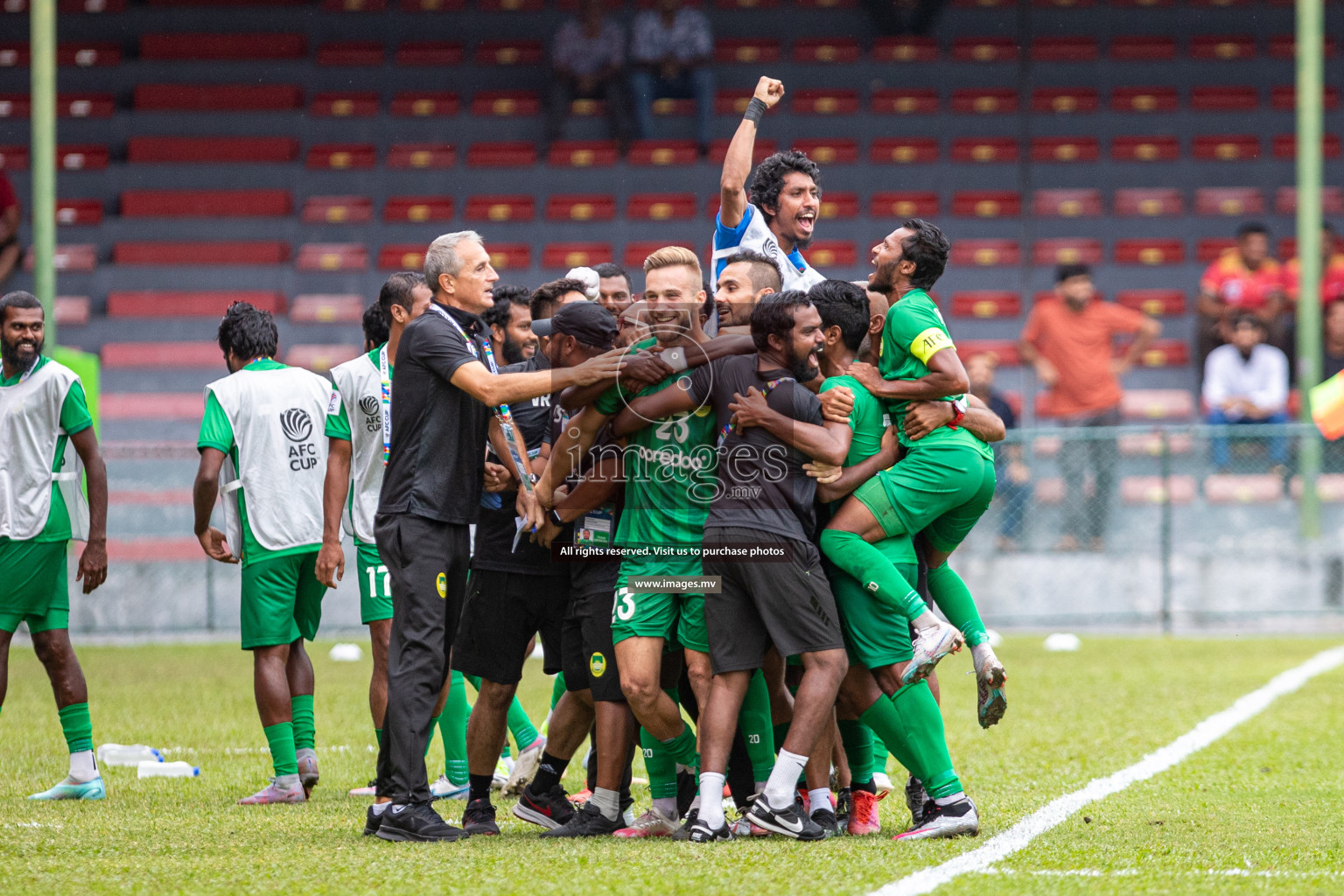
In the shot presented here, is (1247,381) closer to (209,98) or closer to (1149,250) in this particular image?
(1149,250)

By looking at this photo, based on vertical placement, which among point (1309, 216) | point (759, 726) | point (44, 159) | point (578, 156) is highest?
point (578, 156)

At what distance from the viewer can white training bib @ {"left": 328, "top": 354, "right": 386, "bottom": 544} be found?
6855mm

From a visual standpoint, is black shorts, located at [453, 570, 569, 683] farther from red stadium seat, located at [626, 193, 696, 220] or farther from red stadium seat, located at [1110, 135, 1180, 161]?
red stadium seat, located at [1110, 135, 1180, 161]

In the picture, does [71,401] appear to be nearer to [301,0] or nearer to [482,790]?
[482,790]

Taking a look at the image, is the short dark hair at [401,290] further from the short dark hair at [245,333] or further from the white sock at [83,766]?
the white sock at [83,766]

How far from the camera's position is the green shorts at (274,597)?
677 cm

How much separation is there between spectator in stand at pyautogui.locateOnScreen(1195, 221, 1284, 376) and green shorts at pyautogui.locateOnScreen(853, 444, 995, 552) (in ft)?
34.9

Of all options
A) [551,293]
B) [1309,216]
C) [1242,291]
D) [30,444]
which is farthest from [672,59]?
[30,444]

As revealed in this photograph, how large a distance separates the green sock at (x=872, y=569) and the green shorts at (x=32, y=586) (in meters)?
3.58

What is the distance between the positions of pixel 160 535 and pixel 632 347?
928cm

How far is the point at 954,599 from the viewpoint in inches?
244

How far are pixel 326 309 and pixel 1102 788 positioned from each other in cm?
1406

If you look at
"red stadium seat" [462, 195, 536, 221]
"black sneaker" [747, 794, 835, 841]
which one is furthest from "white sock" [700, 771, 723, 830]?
"red stadium seat" [462, 195, 536, 221]

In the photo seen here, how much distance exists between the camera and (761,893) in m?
4.39
